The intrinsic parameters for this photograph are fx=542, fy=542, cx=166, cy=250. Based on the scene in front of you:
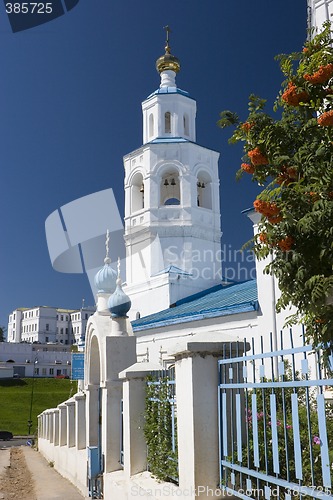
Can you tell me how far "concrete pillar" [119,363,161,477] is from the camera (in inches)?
258

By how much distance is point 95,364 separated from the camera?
35.3 feet

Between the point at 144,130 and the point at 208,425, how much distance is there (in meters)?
19.8

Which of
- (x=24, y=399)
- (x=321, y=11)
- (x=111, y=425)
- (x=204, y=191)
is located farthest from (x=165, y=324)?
(x=24, y=399)

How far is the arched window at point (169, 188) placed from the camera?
22422mm

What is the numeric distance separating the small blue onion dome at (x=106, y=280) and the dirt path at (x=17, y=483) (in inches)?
175

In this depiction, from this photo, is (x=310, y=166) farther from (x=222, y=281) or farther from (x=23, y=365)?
(x=23, y=365)

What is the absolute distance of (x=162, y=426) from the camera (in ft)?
19.4

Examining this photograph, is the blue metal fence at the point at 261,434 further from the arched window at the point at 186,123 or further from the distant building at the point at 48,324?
the distant building at the point at 48,324

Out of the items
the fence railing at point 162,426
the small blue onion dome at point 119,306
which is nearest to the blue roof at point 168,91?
the small blue onion dome at point 119,306

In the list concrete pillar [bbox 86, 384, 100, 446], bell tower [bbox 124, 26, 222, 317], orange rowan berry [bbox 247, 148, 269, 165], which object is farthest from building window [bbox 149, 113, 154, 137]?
orange rowan berry [bbox 247, 148, 269, 165]

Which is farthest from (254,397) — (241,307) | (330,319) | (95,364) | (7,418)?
(7,418)

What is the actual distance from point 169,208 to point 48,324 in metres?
72.9

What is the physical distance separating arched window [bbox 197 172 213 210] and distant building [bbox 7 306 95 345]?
66.2m

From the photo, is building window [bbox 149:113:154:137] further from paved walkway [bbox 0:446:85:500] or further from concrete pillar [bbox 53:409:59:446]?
paved walkway [bbox 0:446:85:500]
